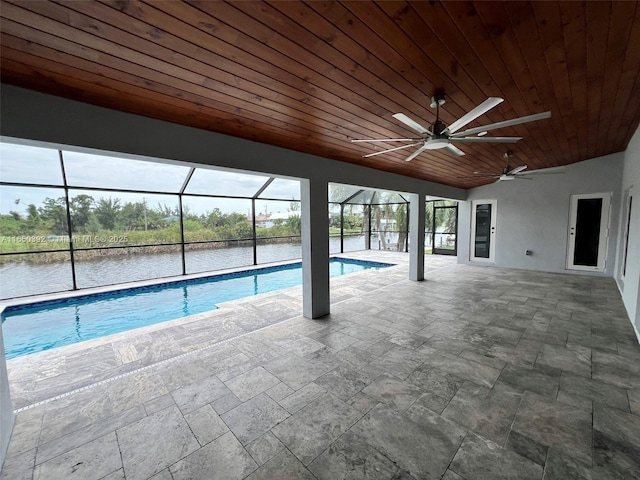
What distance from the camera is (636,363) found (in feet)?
8.97

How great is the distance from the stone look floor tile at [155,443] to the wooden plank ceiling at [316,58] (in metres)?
2.44

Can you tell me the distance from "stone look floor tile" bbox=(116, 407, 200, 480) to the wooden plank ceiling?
7.99 ft

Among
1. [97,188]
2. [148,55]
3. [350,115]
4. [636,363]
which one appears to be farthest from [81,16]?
[97,188]

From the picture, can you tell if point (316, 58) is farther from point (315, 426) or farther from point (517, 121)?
point (315, 426)

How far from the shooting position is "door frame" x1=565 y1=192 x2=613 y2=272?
641 centimetres

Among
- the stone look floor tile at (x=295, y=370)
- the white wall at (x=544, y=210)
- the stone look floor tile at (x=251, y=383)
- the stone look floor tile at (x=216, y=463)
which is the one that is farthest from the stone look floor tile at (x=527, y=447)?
the white wall at (x=544, y=210)

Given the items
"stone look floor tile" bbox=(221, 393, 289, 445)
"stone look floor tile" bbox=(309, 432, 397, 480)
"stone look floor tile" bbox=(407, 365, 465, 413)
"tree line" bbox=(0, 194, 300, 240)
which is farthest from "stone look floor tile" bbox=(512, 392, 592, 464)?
"tree line" bbox=(0, 194, 300, 240)

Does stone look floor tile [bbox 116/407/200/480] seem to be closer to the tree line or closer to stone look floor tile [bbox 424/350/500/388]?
stone look floor tile [bbox 424/350/500/388]

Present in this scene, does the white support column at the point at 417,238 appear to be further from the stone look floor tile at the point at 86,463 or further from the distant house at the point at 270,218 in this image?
the stone look floor tile at the point at 86,463

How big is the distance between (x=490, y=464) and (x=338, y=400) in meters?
1.06

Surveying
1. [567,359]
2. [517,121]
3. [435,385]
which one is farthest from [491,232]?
[435,385]

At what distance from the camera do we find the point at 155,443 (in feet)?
6.01

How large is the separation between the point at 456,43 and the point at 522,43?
0.47 metres

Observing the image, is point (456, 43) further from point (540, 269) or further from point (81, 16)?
point (540, 269)
